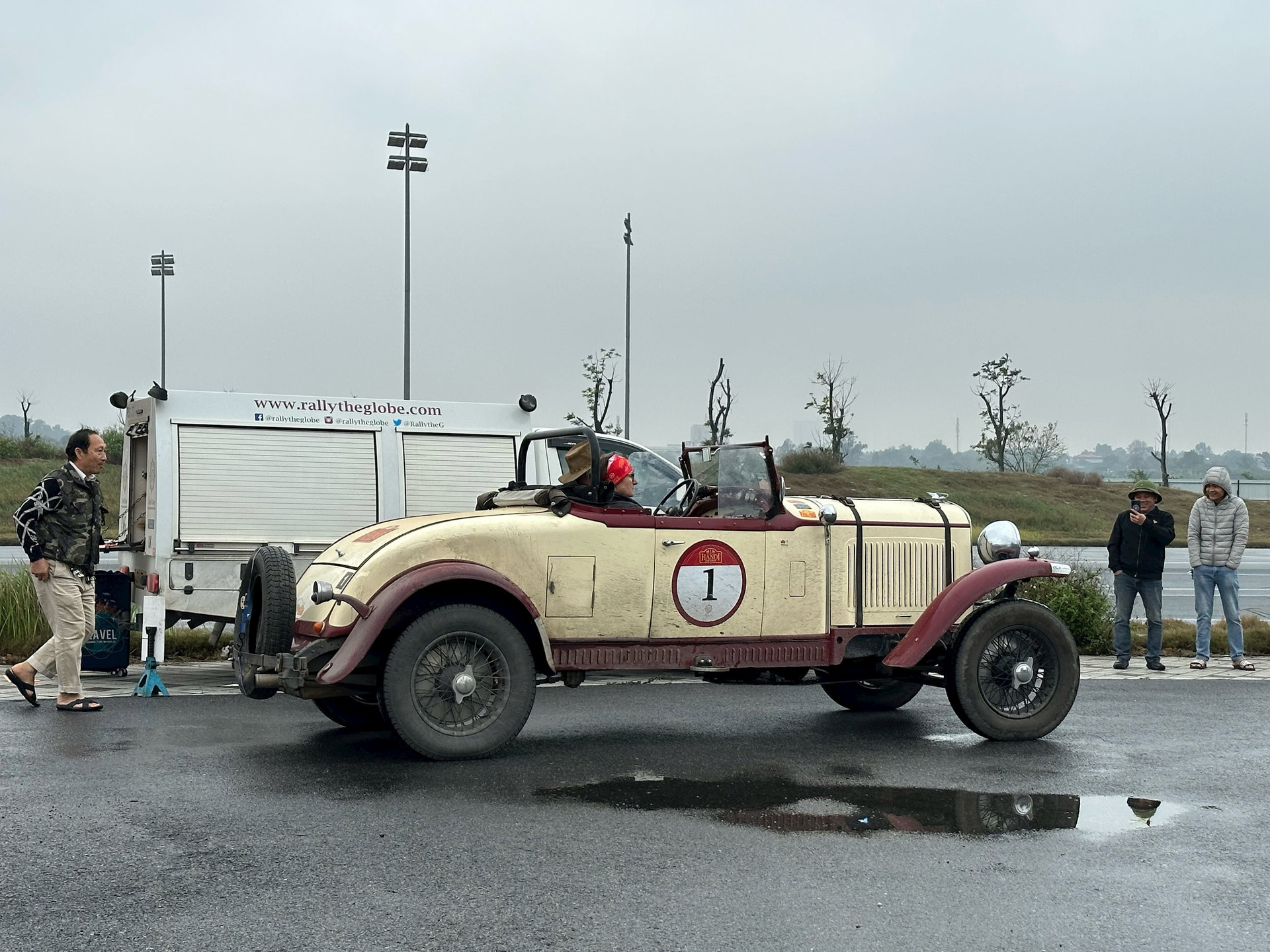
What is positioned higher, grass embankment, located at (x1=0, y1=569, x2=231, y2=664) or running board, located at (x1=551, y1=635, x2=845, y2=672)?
running board, located at (x1=551, y1=635, x2=845, y2=672)

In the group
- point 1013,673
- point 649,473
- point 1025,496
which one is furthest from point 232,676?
point 1025,496

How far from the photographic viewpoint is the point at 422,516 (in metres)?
7.98

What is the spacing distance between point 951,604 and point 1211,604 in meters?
5.30

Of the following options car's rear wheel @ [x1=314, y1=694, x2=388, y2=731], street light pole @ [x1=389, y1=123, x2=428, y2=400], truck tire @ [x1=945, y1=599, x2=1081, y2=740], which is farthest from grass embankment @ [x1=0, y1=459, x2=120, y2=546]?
truck tire @ [x1=945, y1=599, x2=1081, y2=740]

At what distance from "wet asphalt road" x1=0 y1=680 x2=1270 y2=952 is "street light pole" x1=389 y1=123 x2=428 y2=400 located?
77.8ft

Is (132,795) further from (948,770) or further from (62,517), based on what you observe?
(948,770)

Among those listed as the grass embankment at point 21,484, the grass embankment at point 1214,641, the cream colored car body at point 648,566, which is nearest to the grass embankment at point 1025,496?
the grass embankment at point 21,484

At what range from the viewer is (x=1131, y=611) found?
40.1 feet

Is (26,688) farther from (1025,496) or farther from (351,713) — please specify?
(1025,496)

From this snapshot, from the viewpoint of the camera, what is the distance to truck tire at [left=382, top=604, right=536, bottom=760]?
723 centimetres

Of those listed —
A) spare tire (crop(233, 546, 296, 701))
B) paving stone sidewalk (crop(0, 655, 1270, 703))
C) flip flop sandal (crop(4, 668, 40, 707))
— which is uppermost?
spare tire (crop(233, 546, 296, 701))

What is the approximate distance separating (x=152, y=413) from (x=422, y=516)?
3.87 metres

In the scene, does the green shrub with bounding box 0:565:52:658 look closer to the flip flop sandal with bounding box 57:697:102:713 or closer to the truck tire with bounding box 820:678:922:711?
the flip flop sandal with bounding box 57:697:102:713

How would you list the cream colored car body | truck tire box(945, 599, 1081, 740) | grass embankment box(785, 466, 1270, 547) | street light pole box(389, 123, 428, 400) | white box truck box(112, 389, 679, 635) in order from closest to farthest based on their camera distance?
the cream colored car body, truck tire box(945, 599, 1081, 740), white box truck box(112, 389, 679, 635), street light pole box(389, 123, 428, 400), grass embankment box(785, 466, 1270, 547)
